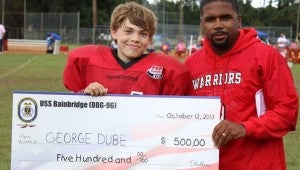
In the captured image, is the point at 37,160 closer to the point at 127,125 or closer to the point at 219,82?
the point at 127,125

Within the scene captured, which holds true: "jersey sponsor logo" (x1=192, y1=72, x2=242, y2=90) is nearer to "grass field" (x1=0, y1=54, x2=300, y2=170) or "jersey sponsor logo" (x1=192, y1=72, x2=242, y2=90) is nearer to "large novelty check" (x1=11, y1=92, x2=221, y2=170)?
"large novelty check" (x1=11, y1=92, x2=221, y2=170)

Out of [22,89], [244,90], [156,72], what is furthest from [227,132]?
[22,89]

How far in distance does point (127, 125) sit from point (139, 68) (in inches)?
13.4

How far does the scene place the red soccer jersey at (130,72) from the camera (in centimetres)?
340

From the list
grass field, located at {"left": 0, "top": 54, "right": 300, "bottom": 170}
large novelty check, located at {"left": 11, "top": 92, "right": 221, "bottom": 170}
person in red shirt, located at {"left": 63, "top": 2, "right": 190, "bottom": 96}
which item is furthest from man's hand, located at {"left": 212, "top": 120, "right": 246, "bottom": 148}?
grass field, located at {"left": 0, "top": 54, "right": 300, "bottom": 170}

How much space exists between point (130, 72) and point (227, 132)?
26.9 inches

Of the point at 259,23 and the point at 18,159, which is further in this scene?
the point at 259,23

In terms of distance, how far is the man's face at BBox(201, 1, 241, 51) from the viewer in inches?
128

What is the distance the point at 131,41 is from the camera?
3445 millimetres

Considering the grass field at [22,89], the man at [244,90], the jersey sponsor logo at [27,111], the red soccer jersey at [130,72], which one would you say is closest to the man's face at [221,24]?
the man at [244,90]

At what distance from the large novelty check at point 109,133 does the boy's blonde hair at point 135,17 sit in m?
0.44

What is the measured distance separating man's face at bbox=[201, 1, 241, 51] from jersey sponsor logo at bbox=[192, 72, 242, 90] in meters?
0.15

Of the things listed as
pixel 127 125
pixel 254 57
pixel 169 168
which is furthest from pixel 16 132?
pixel 254 57

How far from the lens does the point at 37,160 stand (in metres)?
3.30
